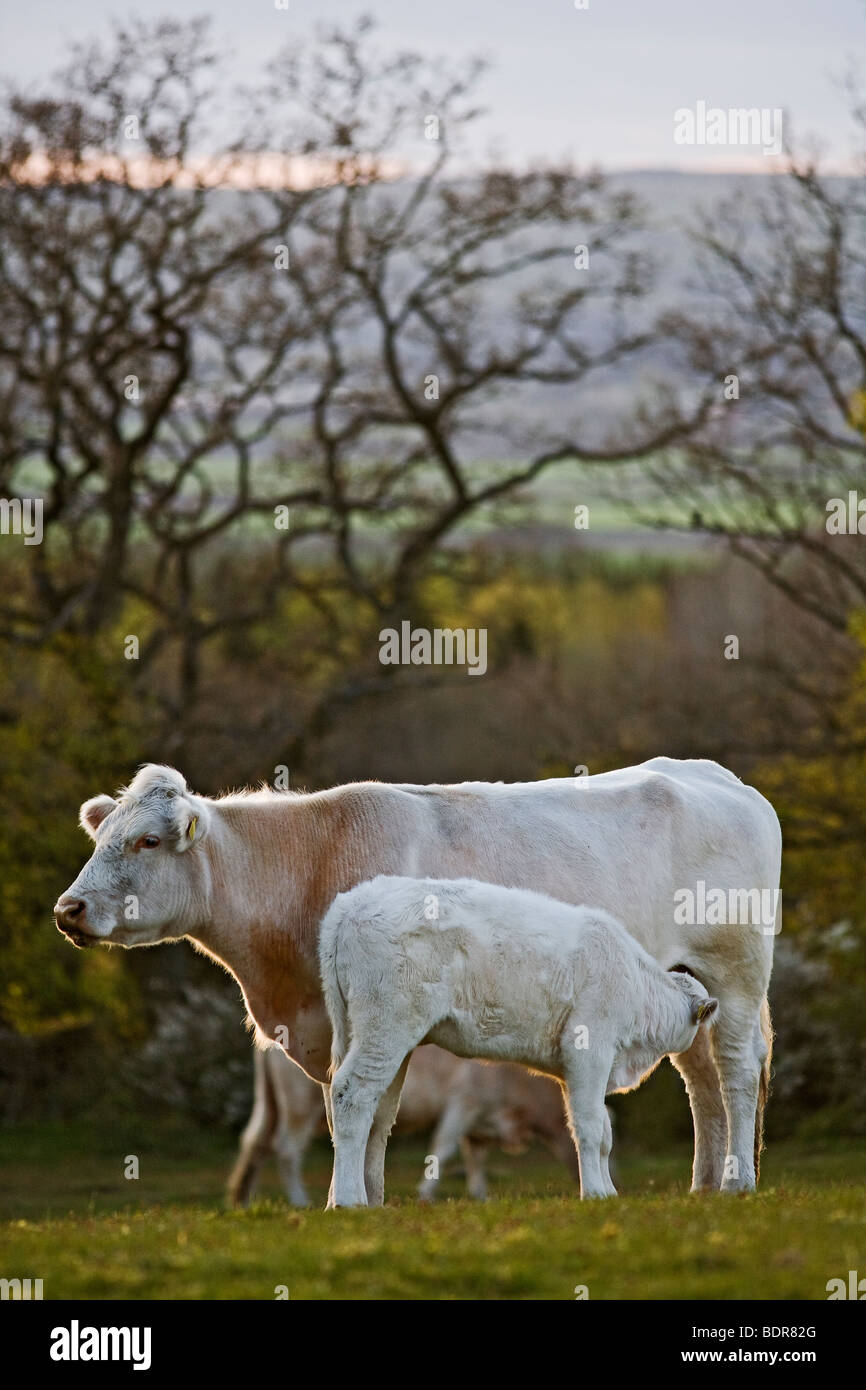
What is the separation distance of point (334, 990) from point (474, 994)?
749mm

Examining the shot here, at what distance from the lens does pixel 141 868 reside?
9.84 meters

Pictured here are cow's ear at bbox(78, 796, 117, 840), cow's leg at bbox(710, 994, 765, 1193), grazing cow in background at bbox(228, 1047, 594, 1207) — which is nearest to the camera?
cow's ear at bbox(78, 796, 117, 840)

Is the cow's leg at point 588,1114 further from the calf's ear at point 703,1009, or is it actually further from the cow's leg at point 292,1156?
the cow's leg at point 292,1156

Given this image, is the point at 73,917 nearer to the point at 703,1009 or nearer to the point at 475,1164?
the point at 703,1009

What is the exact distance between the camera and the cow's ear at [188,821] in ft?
31.9

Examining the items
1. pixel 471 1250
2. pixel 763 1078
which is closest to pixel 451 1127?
pixel 763 1078

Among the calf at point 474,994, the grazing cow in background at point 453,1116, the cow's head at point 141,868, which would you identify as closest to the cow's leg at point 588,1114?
the calf at point 474,994

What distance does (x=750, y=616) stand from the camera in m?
55.9

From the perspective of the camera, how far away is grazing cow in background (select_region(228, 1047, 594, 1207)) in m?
17.7

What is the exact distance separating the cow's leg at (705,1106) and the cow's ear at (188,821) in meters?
3.54

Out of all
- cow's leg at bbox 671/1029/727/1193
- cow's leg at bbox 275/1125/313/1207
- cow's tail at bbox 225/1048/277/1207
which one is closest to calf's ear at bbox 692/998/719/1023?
cow's leg at bbox 671/1029/727/1193

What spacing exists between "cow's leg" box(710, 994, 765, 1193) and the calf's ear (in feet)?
3.10

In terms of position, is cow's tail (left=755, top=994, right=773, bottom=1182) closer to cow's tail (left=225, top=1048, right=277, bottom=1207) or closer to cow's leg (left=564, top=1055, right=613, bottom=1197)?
cow's leg (left=564, top=1055, right=613, bottom=1197)
